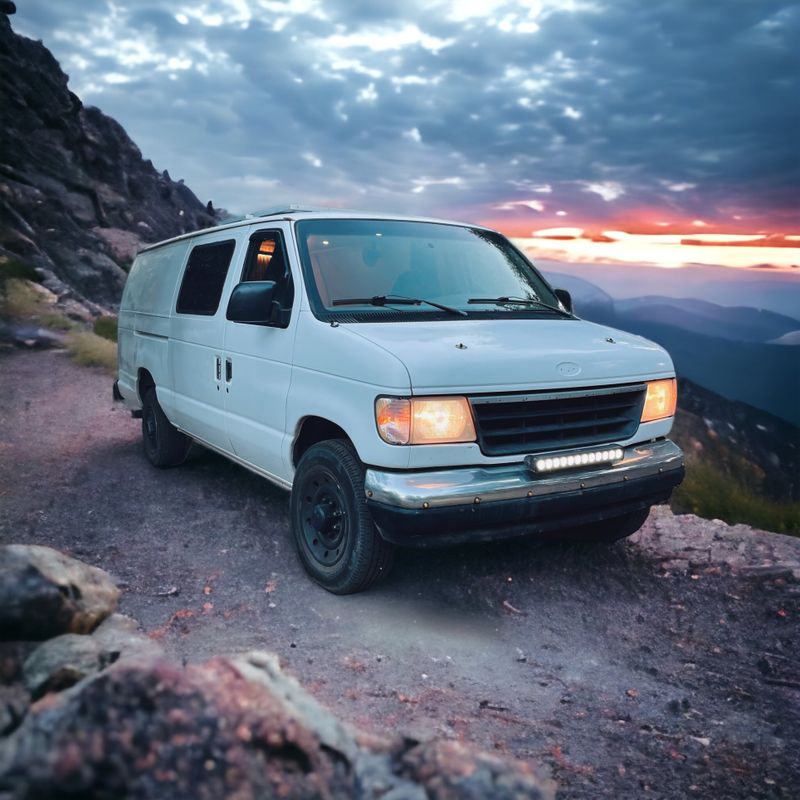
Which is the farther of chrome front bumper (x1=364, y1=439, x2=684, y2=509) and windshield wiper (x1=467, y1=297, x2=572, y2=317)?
windshield wiper (x1=467, y1=297, x2=572, y2=317)

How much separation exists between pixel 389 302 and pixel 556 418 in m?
1.21

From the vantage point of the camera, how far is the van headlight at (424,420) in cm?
365

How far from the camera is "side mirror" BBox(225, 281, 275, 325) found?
4.38 metres

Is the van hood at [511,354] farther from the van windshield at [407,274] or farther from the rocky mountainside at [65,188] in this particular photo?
the rocky mountainside at [65,188]

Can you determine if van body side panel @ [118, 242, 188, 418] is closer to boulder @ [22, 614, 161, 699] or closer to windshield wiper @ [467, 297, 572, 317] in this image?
windshield wiper @ [467, 297, 572, 317]

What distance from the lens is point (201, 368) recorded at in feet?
18.8

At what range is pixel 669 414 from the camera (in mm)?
4625

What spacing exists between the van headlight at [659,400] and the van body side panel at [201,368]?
2899 millimetres

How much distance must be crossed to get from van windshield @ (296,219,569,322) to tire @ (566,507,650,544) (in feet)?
4.82

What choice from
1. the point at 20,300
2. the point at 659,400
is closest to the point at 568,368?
the point at 659,400

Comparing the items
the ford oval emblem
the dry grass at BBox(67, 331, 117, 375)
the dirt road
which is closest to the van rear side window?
the dirt road

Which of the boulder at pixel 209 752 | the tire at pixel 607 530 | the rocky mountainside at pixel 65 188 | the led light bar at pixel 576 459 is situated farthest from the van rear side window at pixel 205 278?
the rocky mountainside at pixel 65 188

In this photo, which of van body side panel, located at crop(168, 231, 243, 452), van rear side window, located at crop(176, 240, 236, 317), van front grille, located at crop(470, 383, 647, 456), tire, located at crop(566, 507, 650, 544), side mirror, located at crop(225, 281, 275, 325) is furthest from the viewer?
van rear side window, located at crop(176, 240, 236, 317)

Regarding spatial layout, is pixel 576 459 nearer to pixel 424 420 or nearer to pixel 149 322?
pixel 424 420
